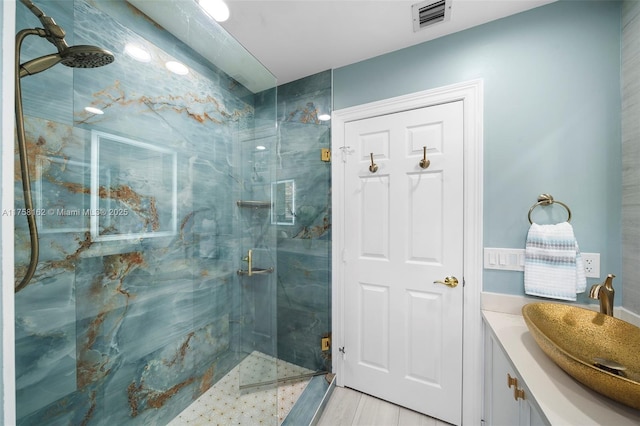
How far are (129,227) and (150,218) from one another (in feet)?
0.29

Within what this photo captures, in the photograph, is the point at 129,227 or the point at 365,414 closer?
the point at 129,227

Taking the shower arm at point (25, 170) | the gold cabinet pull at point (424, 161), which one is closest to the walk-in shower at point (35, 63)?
the shower arm at point (25, 170)

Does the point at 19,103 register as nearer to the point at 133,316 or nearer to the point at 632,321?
the point at 133,316

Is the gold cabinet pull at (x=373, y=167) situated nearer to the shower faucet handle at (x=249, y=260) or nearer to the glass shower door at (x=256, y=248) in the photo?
the glass shower door at (x=256, y=248)

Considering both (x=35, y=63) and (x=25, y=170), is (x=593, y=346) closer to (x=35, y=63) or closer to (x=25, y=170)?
(x=25, y=170)

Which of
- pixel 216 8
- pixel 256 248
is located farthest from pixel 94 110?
pixel 256 248

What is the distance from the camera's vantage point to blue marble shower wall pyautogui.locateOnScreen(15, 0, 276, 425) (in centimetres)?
84

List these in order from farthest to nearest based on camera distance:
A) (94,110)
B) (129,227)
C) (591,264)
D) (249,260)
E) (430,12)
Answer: (249,260), (430,12), (591,264), (129,227), (94,110)

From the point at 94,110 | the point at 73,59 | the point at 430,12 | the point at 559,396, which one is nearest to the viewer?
the point at 559,396

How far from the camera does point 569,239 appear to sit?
45.6 inches

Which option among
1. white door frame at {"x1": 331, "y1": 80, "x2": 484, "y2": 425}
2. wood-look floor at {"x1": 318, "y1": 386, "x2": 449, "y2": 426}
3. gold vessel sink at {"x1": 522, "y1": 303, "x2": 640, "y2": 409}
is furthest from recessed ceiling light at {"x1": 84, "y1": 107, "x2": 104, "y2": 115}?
wood-look floor at {"x1": 318, "y1": 386, "x2": 449, "y2": 426}

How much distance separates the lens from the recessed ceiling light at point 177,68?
1194 mm

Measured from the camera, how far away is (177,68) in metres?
1.22

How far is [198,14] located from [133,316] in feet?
5.22
